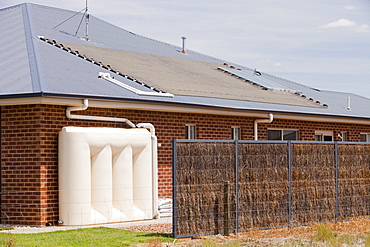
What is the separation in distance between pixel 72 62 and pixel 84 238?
6.83 metres

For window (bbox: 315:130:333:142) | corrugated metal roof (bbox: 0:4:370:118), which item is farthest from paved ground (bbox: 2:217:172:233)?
window (bbox: 315:130:333:142)

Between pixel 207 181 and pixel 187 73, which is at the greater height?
pixel 187 73

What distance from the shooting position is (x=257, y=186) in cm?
1605

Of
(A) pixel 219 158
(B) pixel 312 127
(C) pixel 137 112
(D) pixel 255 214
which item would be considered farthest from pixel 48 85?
(B) pixel 312 127

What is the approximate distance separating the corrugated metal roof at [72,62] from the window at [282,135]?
91 centimetres

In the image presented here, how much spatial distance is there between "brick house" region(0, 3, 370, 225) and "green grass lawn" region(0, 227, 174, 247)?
2054 millimetres

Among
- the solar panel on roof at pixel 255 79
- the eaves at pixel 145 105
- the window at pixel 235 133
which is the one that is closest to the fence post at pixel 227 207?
the eaves at pixel 145 105

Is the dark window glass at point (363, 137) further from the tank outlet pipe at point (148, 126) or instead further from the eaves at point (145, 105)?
the tank outlet pipe at point (148, 126)

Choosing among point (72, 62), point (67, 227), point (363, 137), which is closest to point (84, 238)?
point (67, 227)

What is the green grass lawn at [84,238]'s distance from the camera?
13266mm

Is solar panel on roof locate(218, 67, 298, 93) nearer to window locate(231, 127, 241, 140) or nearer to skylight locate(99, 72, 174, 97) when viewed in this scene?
window locate(231, 127, 241, 140)

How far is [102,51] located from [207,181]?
908 centimetres

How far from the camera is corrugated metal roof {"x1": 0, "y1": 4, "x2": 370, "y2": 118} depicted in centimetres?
1712

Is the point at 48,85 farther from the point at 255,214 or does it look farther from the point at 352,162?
the point at 352,162
